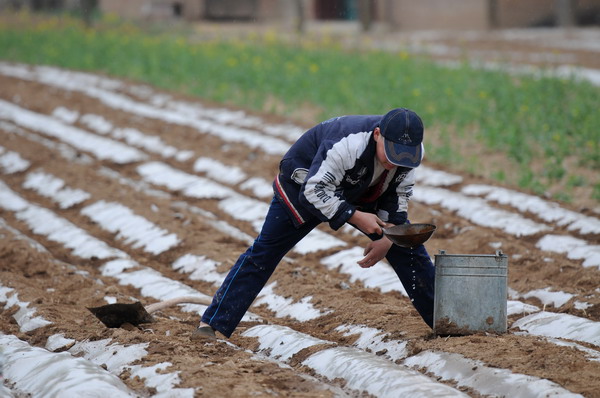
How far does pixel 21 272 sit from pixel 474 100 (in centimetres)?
713

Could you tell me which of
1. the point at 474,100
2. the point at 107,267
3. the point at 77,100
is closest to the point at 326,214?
the point at 107,267

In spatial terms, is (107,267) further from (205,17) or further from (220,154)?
(205,17)

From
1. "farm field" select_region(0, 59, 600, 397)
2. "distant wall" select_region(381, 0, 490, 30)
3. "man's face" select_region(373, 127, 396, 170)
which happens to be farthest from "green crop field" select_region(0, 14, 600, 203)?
"distant wall" select_region(381, 0, 490, 30)

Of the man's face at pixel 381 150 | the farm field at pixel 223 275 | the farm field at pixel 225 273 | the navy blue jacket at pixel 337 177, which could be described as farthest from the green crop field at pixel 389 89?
the man's face at pixel 381 150

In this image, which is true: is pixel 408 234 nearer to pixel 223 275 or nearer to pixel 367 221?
pixel 367 221

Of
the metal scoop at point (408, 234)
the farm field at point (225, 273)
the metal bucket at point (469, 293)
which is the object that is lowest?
the farm field at point (225, 273)

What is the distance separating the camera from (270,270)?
4613 mm

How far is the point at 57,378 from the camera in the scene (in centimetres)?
399

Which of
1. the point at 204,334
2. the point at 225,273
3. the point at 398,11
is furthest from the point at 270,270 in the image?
the point at 398,11

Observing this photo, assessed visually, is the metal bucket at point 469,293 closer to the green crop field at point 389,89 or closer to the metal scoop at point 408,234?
the metal scoop at point 408,234

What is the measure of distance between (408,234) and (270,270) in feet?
Result: 2.62

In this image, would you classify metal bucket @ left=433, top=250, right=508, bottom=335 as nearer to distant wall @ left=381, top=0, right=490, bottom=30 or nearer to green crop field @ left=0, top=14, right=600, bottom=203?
green crop field @ left=0, top=14, right=600, bottom=203

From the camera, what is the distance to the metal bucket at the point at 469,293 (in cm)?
438

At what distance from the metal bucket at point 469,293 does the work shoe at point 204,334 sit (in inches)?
44.7
